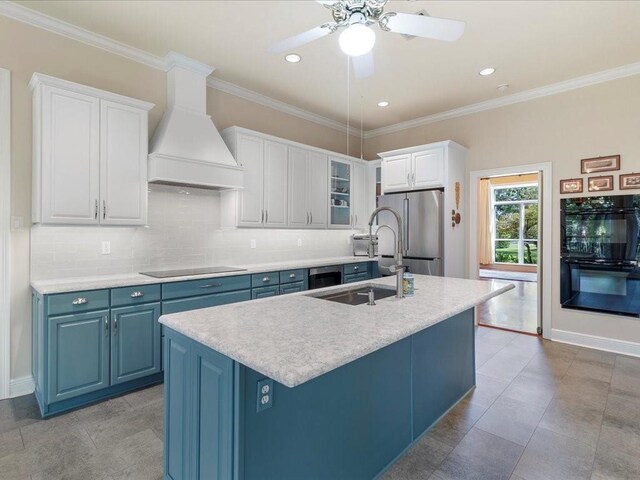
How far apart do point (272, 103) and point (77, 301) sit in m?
3.24

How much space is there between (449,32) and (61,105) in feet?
9.10

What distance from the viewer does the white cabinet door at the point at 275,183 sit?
4145 millimetres

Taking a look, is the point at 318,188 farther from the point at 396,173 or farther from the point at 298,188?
the point at 396,173

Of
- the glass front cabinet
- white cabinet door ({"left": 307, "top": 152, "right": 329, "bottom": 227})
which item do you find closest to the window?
the glass front cabinet

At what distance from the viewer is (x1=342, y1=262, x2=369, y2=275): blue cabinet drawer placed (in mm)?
4719

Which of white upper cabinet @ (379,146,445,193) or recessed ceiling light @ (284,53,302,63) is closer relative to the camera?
recessed ceiling light @ (284,53,302,63)

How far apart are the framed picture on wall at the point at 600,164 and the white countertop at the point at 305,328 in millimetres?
2782

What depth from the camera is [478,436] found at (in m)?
2.27

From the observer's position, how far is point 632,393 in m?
2.84

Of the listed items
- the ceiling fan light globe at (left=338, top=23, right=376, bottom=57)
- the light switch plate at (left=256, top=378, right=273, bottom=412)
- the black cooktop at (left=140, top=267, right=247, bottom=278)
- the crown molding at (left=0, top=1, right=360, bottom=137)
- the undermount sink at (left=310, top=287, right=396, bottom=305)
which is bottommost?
the light switch plate at (left=256, top=378, right=273, bottom=412)

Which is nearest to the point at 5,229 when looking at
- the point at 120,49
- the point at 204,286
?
the point at 204,286

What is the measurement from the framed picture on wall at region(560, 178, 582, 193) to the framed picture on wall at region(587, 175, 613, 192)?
9 centimetres

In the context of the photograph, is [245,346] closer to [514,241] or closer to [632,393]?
[632,393]

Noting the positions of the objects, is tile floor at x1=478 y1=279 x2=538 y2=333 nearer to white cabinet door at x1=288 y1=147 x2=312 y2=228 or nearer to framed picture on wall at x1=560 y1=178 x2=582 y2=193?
framed picture on wall at x1=560 y1=178 x2=582 y2=193
